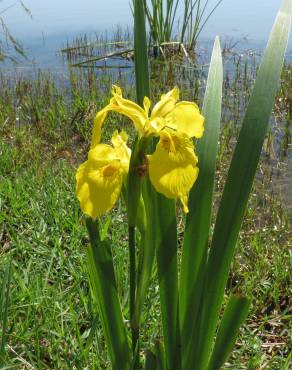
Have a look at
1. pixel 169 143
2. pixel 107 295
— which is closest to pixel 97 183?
pixel 169 143

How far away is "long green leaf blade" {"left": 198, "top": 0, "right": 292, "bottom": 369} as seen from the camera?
0.83 metres

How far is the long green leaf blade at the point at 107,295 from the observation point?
0.82 meters

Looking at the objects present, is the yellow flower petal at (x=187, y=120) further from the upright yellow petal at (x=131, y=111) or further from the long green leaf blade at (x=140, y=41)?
the long green leaf blade at (x=140, y=41)

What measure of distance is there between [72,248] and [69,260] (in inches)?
2.7

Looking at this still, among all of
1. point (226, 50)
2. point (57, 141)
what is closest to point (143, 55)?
point (57, 141)

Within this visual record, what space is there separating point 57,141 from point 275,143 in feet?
4.52

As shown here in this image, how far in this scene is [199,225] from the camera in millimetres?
888

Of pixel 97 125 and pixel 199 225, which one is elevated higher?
pixel 97 125

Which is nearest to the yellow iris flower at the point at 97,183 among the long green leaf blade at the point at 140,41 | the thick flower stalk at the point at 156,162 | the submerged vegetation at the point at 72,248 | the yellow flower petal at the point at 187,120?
the thick flower stalk at the point at 156,162

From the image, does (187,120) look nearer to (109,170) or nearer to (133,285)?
(109,170)

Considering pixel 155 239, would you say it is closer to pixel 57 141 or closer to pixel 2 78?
pixel 57 141

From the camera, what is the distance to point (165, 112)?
0.76 metres

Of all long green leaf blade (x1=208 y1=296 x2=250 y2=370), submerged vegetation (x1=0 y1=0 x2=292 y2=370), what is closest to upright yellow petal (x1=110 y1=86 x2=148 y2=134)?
long green leaf blade (x1=208 y1=296 x2=250 y2=370)

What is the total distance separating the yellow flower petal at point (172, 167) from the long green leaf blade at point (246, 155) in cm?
15
